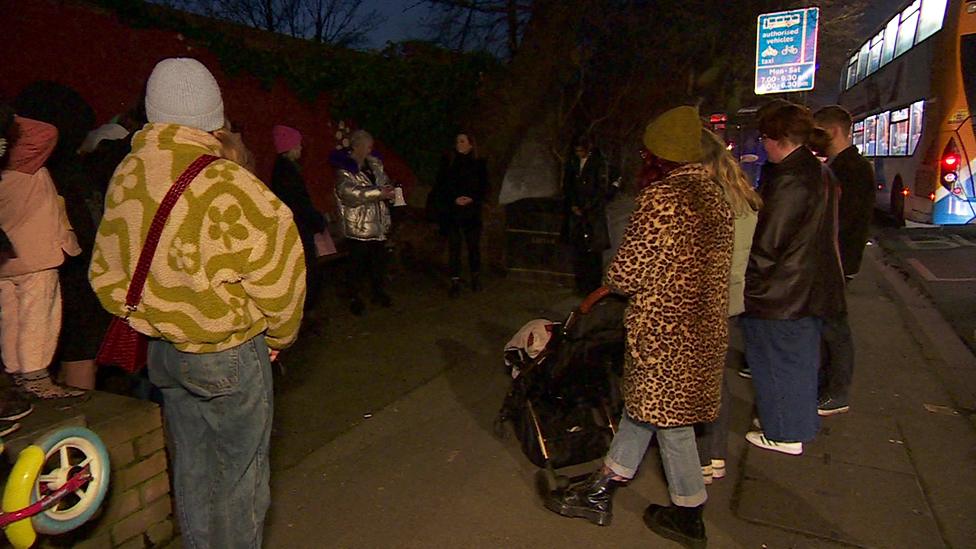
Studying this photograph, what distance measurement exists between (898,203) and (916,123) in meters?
1.89

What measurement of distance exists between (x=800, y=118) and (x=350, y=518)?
9.78 ft

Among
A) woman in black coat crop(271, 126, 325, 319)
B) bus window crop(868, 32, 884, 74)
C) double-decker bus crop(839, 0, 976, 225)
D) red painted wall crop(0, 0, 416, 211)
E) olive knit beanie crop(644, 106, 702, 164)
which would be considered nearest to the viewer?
olive knit beanie crop(644, 106, 702, 164)

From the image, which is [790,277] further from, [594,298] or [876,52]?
[876,52]

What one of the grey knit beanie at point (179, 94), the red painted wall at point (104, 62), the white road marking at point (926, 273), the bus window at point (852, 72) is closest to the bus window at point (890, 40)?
the bus window at point (852, 72)

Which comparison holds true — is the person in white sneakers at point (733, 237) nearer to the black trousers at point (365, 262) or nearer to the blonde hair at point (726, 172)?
the blonde hair at point (726, 172)

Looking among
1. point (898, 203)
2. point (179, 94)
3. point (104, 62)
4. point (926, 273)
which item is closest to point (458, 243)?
point (104, 62)

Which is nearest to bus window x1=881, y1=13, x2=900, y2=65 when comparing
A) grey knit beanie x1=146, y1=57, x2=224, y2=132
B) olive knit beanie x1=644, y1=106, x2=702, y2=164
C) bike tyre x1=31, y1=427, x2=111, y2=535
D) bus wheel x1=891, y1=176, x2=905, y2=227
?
bus wheel x1=891, y1=176, x2=905, y2=227

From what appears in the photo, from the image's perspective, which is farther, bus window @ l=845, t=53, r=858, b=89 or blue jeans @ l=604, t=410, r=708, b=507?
bus window @ l=845, t=53, r=858, b=89

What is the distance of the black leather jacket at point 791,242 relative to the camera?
3467 mm

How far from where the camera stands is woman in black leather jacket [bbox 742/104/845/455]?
3486 millimetres

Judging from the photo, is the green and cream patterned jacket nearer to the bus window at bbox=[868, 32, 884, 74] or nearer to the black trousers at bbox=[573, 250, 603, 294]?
the black trousers at bbox=[573, 250, 603, 294]

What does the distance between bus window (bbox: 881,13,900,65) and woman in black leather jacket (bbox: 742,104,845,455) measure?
13.7 metres

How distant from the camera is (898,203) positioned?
1401 cm

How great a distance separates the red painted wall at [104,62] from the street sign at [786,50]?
40.2 ft
